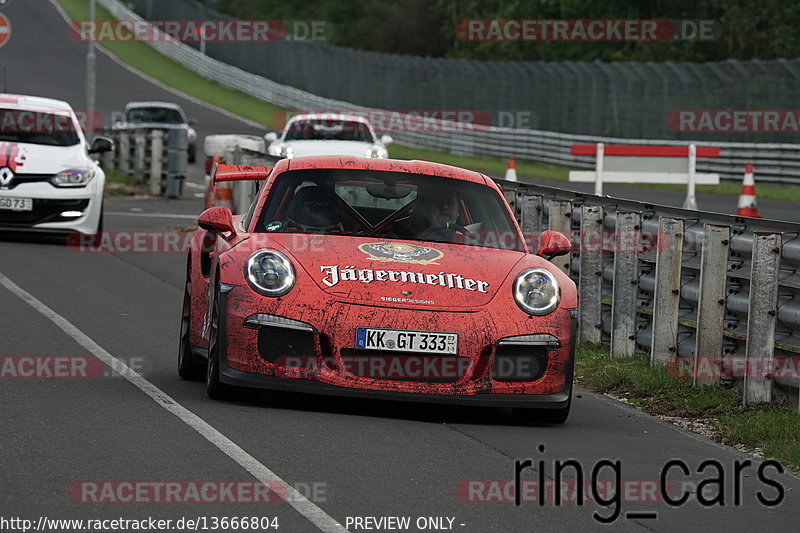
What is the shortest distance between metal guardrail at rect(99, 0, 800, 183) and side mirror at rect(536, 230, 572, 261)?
25.3 m

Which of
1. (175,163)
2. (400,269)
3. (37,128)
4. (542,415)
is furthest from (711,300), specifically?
(175,163)

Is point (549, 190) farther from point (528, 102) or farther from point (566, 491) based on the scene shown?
point (528, 102)

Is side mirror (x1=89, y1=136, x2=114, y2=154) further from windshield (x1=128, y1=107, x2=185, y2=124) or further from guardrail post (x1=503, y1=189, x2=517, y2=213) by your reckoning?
windshield (x1=128, y1=107, x2=185, y2=124)

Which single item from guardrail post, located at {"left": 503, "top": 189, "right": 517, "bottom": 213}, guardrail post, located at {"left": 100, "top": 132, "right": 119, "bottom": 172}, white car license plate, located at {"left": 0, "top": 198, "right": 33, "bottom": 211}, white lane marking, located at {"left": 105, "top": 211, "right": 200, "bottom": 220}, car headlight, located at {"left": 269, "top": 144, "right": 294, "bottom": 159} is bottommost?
white lane marking, located at {"left": 105, "top": 211, "right": 200, "bottom": 220}

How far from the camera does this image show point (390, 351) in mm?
8023

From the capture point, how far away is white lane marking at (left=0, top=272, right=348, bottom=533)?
19.2 feet

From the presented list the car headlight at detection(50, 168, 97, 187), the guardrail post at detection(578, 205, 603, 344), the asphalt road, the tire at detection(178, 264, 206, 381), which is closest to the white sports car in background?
the car headlight at detection(50, 168, 97, 187)

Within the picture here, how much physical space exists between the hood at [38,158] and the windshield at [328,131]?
9.43 metres

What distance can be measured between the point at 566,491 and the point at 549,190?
262 inches

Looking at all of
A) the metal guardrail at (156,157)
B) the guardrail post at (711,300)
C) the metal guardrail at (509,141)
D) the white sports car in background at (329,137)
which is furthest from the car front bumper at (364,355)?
the metal guardrail at (509,141)

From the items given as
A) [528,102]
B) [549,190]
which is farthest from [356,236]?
[528,102]

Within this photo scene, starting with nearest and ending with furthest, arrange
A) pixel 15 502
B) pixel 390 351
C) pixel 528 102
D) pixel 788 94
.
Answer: pixel 15 502, pixel 390 351, pixel 788 94, pixel 528 102

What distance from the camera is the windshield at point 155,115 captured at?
43406 millimetres

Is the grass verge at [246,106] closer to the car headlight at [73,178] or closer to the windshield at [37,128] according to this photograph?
the windshield at [37,128]
